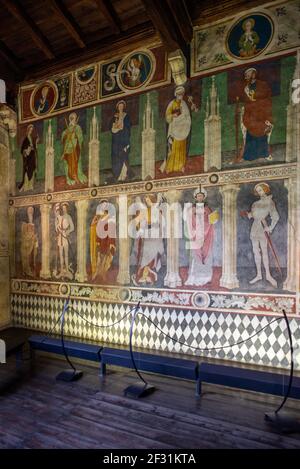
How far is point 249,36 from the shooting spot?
276 inches

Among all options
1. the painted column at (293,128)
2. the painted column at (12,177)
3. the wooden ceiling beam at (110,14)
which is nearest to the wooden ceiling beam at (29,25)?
the wooden ceiling beam at (110,14)

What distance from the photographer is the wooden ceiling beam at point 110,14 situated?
24.7ft

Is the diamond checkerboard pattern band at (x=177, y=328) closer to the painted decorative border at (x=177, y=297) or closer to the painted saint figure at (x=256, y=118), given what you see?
the painted decorative border at (x=177, y=297)

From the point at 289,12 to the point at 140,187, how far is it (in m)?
5.14

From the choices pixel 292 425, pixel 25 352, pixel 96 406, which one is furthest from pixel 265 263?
pixel 25 352

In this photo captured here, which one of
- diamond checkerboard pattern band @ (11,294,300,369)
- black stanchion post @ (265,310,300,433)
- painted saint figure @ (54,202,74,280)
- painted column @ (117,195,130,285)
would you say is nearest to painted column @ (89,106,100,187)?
painted column @ (117,195,130,285)

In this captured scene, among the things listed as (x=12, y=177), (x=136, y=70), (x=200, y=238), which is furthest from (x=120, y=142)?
(x=12, y=177)

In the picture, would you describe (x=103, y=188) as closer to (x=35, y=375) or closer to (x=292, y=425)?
(x=35, y=375)

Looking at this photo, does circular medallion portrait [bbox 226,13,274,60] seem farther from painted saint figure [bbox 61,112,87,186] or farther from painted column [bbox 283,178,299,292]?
painted saint figure [bbox 61,112,87,186]

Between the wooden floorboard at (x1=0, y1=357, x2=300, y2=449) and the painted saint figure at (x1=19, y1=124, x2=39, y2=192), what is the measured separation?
18.9 feet

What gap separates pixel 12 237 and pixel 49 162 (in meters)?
2.81

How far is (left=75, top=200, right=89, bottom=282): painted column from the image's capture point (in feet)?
28.8

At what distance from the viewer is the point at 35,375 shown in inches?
269

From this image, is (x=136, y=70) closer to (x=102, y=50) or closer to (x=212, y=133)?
(x=102, y=50)
